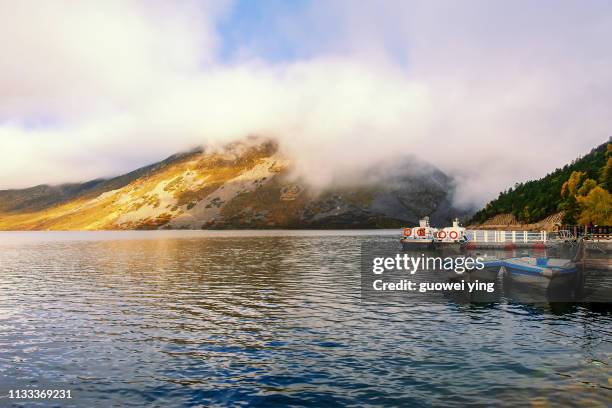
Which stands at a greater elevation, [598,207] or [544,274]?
[598,207]

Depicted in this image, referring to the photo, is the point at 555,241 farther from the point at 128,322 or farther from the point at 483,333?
the point at 128,322

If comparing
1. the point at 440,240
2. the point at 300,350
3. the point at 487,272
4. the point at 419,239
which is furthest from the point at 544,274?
the point at 419,239

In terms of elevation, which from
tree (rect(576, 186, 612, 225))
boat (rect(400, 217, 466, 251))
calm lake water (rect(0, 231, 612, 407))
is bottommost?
calm lake water (rect(0, 231, 612, 407))

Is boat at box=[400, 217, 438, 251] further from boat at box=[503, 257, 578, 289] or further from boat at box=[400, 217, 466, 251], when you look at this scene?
boat at box=[503, 257, 578, 289]

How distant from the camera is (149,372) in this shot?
26.3m

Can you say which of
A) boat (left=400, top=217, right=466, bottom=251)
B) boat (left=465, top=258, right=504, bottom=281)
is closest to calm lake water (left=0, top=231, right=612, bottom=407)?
boat (left=465, top=258, right=504, bottom=281)

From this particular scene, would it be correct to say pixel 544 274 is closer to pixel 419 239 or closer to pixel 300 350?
pixel 300 350

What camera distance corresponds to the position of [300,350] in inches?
1200

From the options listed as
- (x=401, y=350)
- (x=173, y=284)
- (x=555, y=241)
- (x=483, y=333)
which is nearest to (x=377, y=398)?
(x=401, y=350)

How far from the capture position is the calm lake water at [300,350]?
22906 mm

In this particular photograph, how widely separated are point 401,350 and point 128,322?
73.5 ft

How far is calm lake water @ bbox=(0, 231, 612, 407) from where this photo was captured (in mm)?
22906

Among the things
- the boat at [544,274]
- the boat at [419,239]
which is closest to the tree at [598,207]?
the boat at [419,239]

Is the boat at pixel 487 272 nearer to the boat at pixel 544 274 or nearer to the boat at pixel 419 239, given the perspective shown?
the boat at pixel 544 274
